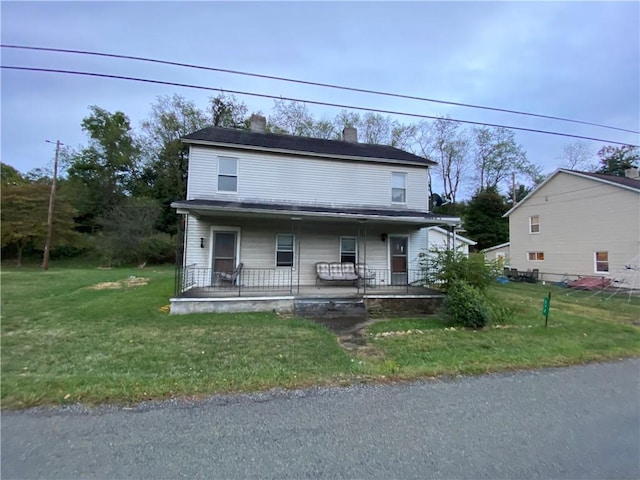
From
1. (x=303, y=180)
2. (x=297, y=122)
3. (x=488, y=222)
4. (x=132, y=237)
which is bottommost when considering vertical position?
(x=132, y=237)

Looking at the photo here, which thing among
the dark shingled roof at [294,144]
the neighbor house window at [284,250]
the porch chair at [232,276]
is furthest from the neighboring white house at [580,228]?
the porch chair at [232,276]

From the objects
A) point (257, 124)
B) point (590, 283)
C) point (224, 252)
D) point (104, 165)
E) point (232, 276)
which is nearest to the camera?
point (232, 276)

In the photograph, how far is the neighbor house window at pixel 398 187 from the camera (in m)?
13.0

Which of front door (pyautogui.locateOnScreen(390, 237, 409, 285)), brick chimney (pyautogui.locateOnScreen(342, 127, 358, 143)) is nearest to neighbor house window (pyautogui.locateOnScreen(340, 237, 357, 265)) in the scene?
front door (pyautogui.locateOnScreen(390, 237, 409, 285))

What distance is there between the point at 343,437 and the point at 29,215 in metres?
32.1

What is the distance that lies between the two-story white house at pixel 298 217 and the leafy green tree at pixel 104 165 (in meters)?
26.7

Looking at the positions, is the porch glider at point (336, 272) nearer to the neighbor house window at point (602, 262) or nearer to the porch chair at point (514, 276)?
the neighbor house window at point (602, 262)

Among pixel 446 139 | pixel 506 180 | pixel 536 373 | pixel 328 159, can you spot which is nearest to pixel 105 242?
pixel 328 159

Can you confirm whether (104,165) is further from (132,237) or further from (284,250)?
(284,250)

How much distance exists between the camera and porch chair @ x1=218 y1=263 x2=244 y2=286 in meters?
10.5

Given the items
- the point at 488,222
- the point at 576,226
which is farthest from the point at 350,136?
the point at 488,222

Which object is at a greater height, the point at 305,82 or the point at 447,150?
the point at 447,150

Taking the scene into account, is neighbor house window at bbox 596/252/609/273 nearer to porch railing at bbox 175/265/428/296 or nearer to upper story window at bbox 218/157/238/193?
porch railing at bbox 175/265/428/296

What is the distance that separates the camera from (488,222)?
2948cm
